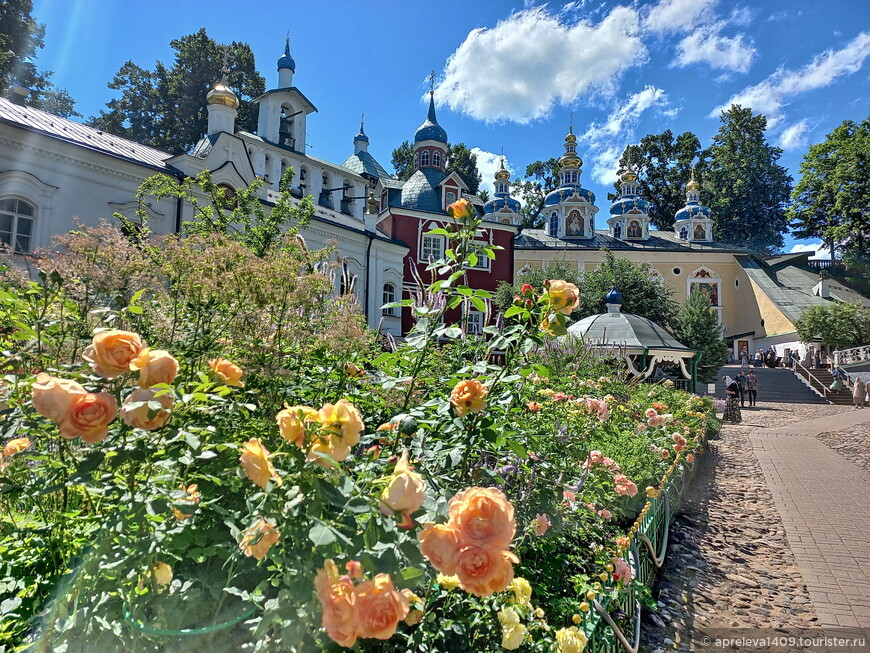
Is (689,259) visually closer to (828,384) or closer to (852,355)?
(852,355)

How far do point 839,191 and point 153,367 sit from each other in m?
46.7

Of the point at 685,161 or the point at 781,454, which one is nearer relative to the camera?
the point at 781,454

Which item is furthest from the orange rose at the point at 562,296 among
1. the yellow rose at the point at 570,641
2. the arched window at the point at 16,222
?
the arched window at the point at 16,222

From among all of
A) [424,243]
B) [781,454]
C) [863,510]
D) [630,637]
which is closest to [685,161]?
[424,243]

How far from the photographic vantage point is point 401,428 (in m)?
1.79

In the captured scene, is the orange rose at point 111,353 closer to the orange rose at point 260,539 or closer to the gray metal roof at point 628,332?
the orange rose at point 260,539

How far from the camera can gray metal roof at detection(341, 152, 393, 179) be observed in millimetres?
30297

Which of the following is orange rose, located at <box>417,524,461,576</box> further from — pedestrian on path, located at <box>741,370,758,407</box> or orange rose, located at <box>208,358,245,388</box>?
pedestrian on path, located at <box>741,370,758,407</box>

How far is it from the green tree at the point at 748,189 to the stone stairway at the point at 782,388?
2442 cm

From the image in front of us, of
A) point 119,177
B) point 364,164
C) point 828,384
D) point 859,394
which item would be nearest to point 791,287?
point 828,384

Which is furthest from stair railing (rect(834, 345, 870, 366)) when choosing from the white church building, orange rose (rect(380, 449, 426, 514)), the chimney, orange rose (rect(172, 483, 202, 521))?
the chimney

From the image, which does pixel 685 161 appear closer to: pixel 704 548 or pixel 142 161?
pixel 142 161

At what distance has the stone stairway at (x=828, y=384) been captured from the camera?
2153 cm

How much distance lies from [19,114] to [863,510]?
60.1ft
